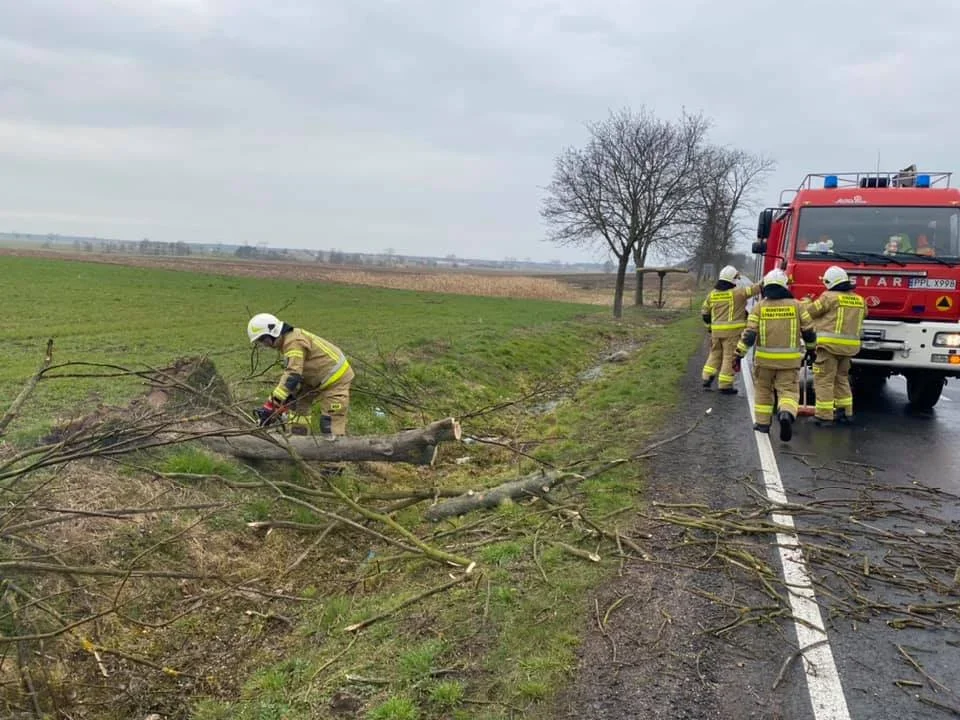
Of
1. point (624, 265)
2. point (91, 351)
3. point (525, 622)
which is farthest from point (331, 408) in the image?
point (624, 265)

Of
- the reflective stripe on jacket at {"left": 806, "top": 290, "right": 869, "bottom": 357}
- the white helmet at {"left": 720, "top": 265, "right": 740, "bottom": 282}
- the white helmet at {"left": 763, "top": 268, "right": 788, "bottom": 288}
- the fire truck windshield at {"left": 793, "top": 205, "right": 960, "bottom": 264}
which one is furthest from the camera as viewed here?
the white helmet at {"left": 720, "top": 265, "right": 740, "bottom": 282}


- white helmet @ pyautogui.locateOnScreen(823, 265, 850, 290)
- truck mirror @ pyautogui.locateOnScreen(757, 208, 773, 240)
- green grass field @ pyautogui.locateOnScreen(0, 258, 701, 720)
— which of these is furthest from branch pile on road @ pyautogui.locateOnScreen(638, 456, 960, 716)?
truck mirror @ pyautogui.locateOnScreen(757, 208, 773, 240)

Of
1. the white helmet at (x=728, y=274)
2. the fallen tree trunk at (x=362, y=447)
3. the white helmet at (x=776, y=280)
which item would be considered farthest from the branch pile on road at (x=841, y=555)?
the white helmet at (x=728, y=274)

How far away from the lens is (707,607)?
3869 millimetres

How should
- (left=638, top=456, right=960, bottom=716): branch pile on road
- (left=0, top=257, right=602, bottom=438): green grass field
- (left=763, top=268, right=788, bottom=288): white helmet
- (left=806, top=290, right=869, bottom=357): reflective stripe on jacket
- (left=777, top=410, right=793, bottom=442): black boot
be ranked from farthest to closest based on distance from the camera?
(left=0, top=257, right=602, bottom=438): green grass field
(left=806, top=290, right=869, bottom=357): reflective stripe on jacket
(left=763, top=268, right=788, bottom=288): white helmet
(left=777, top=410, right=793, bottom=442): black boot
(left=638, top=456, right=960, bottom=716): branch pile on road

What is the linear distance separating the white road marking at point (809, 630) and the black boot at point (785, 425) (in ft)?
5.13

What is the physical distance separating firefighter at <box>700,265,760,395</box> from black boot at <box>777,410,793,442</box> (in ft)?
7.73

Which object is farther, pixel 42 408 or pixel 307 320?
pixel 307 320

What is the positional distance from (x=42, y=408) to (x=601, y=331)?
1718 centimetres

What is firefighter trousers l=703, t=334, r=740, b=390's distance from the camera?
31.7 feet

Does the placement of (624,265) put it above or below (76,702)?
above

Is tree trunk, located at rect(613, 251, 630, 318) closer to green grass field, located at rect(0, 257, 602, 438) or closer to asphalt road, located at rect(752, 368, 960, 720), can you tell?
green grass field, located at rect(0, 257, 602, 438)

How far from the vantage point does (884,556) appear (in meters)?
4.49

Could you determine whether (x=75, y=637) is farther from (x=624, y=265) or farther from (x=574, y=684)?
(x=624, y=265)
